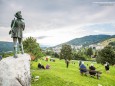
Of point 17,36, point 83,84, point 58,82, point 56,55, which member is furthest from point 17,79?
point 56,55

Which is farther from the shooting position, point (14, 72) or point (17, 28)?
point (17, 28)

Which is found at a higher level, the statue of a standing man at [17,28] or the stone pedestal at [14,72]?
the statue of a standing man at [17,28]

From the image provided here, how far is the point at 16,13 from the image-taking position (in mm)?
20781

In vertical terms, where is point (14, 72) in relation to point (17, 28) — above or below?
below

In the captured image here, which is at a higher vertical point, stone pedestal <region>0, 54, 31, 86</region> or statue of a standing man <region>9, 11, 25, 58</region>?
statue of a standing man <region>9, 11, 25, 58</region>

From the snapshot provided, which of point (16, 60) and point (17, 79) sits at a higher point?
point (16, 60)

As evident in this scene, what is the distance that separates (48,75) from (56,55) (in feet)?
465

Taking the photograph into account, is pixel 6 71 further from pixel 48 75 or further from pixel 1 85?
pixel 48 75

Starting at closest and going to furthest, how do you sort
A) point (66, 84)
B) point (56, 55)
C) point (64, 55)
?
point (66, 84), point (64, 55), point (56, 55)

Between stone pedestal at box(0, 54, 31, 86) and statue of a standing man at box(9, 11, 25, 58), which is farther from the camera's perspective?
statue of a standing man at box(9, 11, 25, 58)

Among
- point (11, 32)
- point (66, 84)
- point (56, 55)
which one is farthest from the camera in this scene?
point (56, 55)

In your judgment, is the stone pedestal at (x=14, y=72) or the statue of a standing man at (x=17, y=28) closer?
the stone pedestal at (x=14, y=72)

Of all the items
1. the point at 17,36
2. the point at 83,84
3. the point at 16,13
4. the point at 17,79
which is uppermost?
the point at 16,13

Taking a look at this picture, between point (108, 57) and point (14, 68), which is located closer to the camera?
point (14, 68)
